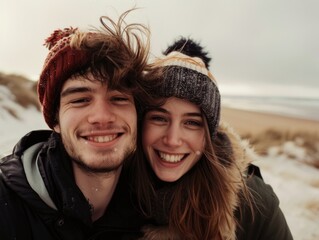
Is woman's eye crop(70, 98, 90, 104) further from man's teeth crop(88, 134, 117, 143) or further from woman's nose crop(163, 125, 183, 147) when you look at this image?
woman's nose crop(163, 125, 183, 147)

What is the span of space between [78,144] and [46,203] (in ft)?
1.33

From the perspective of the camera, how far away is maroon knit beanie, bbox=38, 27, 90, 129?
2215 millimetres

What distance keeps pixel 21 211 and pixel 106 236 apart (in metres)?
0.56

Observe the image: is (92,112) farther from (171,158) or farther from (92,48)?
(171,158)

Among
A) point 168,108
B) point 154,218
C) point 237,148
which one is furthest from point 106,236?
point 237,148

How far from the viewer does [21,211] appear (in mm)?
2045

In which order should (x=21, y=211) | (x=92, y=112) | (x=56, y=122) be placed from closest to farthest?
(x=21, y=211) → (x=92, y=112) → (x=56, y=122)

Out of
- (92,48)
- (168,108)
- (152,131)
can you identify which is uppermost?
(92,48)

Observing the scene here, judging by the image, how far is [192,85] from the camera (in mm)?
2336

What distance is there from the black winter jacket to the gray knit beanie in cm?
80

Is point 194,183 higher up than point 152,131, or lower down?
lower down

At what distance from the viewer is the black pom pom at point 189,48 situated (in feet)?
8.77

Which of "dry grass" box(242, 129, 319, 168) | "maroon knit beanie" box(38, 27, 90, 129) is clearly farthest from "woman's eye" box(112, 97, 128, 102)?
"dry grass" box(242, 129, 319, 168)

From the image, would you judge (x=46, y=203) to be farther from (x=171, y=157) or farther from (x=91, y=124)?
(x=171, y=157)
